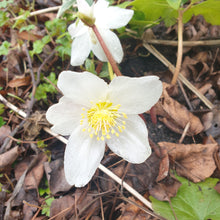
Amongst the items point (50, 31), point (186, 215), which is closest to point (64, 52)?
point (50, 31)

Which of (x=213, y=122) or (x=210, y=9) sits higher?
(x=210, y=9)

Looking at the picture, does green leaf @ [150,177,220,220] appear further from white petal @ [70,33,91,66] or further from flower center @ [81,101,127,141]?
white petal @ [70,33,91,66]

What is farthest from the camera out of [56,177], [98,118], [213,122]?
[213,122]

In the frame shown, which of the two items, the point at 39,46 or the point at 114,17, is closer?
the point at 114,17

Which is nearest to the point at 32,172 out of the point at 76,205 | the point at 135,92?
the point at 76,205

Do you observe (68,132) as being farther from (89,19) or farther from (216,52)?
(216,52)

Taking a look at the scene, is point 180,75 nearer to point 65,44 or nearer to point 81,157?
point 65,44

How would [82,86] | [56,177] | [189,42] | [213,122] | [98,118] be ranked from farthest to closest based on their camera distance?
[189,42]
[213,122]
[56,177]
[98,118]
[82,86]
